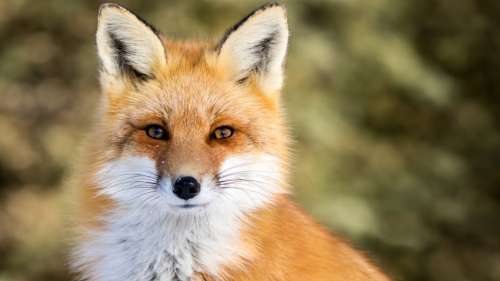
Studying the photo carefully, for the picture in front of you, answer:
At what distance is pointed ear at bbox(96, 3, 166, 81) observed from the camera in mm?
4391

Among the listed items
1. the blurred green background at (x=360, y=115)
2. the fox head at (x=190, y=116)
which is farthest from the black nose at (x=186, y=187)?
the blurred green background at (x=360, y=115)

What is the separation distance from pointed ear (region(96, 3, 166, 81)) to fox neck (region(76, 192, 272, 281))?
2.32 ft

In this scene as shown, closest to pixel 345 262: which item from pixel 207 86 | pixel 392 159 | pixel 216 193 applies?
pixel 216 193

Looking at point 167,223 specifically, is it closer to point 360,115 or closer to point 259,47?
point 259,47

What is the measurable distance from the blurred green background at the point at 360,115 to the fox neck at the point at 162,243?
5.01 m

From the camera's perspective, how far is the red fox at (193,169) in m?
4.12

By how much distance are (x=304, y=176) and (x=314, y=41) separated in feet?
5.26

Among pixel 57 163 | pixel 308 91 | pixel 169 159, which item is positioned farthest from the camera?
pixel 308 91

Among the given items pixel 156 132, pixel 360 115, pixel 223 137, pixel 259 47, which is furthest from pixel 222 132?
pixel 360 115

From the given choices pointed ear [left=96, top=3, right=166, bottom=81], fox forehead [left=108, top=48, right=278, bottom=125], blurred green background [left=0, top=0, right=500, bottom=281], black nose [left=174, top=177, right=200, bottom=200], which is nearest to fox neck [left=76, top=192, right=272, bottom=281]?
black nose [left=174, top=177, right=200, bottom=200]

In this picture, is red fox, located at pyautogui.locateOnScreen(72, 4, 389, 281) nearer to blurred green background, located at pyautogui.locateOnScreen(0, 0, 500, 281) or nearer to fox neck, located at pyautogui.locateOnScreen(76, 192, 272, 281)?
fox neck, located at pyautogui.locateOnScreen(76, 192, 272, 281)

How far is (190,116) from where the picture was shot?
4211 millimetres

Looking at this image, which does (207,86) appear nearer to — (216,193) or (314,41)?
(216,193)

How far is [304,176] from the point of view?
32.8 ft
